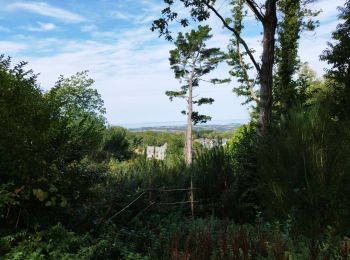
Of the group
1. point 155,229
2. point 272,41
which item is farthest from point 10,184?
point 272,41

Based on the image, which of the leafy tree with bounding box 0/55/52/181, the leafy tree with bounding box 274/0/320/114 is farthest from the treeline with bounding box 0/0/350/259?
the leafy tree with bounding box 274/0/320/114

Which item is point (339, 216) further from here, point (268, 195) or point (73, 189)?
point (73, 189)

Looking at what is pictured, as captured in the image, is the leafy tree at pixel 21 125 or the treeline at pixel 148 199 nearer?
the treeline at pixel 148 199

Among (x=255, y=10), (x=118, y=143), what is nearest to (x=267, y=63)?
(x=255, y=10)

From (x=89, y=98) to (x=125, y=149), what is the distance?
42.6 feet

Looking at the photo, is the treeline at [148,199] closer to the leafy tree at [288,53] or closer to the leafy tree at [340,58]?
the leafy tree at [340,58]

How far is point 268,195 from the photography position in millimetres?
6156

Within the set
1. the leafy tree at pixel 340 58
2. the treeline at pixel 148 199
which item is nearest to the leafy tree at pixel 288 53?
the leafy tree at pixel 340 58

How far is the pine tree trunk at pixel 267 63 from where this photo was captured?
1006 cm

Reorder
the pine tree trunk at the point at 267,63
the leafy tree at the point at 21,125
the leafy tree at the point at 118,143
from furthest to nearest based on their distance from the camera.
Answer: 1. the leafy tree at the point at 118,143
2. the pine tree trunk at the point at 267,63
3. the leafy tree at the point at 21,125

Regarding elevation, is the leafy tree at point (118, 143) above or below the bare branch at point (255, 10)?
below

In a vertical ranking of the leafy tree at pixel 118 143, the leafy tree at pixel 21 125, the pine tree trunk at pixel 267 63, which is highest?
the pine tree trunk at pixel 267 63

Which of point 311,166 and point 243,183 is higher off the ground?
point 311,166

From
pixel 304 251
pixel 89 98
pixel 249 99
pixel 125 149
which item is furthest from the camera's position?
pixel 89 98
